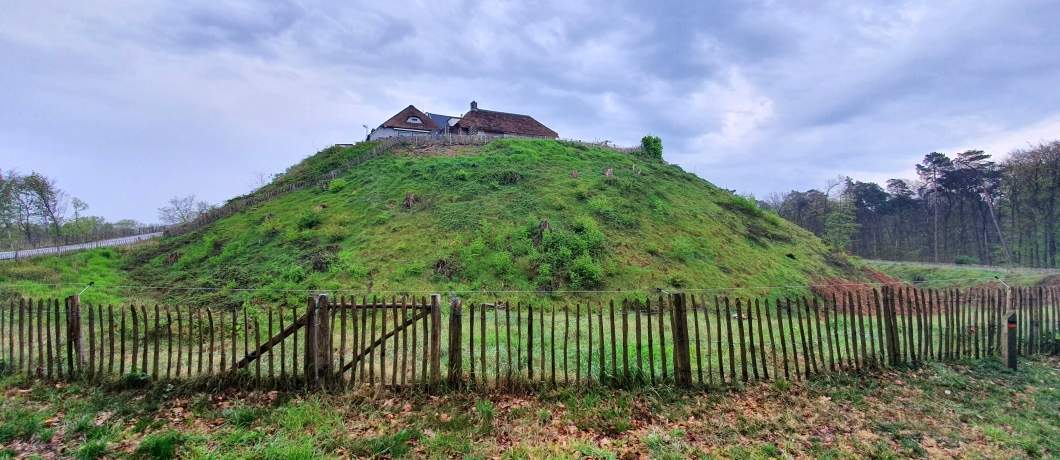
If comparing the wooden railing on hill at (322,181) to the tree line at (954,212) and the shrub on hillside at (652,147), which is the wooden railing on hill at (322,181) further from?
the tree line at (954,212)

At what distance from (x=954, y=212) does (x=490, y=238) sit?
195 feet

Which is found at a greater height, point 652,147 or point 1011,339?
point 652,147

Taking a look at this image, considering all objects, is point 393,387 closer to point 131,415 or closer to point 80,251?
point 131,415

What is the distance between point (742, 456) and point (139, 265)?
81.4ft

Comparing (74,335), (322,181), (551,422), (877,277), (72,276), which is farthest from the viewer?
(322,181)

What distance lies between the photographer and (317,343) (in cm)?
568

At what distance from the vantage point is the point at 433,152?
29.3 m

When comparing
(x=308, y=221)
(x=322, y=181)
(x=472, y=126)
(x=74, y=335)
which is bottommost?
(x=74, y=335)

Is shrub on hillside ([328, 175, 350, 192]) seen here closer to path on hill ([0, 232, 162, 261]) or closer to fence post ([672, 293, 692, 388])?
path on hill ([0, 232, 162, 261])

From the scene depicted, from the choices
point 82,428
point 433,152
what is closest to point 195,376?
point 82,428

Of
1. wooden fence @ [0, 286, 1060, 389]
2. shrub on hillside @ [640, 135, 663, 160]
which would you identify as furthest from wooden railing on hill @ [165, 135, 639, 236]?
wooden fence @ [0, 286, 1060, 389]

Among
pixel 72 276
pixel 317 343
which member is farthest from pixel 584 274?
pixel 72 276

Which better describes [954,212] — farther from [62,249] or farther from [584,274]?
[62,249]

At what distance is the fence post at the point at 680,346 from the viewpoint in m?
5.80
